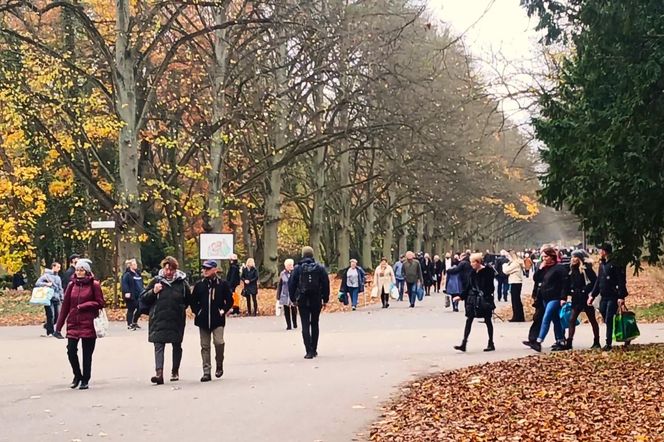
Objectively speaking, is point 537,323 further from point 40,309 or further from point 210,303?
point 40,309

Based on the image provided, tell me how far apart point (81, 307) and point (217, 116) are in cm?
1769

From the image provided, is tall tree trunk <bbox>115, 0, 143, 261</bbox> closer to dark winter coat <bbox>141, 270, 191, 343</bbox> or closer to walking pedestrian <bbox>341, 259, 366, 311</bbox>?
walking pedestrian <bbox>341, 259, 366, 311</bbox>

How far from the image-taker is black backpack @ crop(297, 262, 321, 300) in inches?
614

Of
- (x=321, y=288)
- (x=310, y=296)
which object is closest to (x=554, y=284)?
(x=321, y=288)

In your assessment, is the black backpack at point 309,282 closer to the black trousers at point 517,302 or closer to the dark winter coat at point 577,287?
the dark winter coat at point 577,287

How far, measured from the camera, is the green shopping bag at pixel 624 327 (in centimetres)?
1495

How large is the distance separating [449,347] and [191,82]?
798 inches

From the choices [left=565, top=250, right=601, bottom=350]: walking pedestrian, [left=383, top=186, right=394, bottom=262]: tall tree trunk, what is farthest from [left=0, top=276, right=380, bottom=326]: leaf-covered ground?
[left=383, top=186, right=394, bottom=262]: tall tree trunk

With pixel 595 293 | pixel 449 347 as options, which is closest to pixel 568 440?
pixel 595 293

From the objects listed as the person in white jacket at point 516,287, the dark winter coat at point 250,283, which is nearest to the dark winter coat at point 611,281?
the person in white jacket at point 516,287

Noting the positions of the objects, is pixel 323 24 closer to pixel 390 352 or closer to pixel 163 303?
pixel 390 352

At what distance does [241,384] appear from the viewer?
12391 millimetres

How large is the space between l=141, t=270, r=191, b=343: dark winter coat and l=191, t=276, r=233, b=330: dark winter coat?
0.18 m

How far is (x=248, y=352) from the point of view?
55.7 ft
